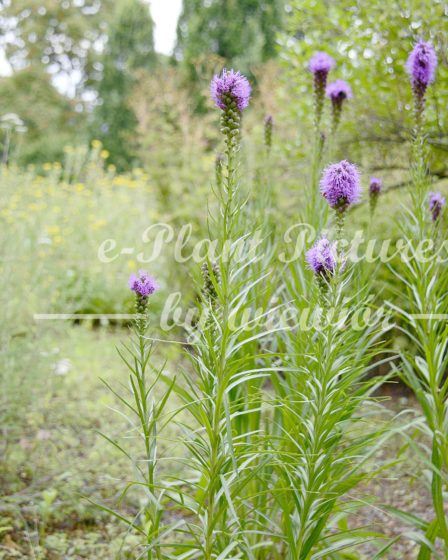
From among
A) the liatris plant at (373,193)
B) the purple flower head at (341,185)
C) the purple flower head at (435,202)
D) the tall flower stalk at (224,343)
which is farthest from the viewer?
the liatris plant at (373,193)

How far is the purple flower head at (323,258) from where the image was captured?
4.65 feet

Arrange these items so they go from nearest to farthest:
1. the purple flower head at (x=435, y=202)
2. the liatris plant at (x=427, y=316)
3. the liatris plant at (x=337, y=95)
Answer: the liatris plant at (x=427, y=316), the purple flower head at (x=435, y=202), the liatris plant at (x=337, y=95)

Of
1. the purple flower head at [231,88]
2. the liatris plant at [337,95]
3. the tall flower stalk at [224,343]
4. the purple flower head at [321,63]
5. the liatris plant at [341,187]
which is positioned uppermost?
the purple flower head at [321,63]

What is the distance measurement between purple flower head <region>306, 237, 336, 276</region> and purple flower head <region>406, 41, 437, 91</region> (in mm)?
902

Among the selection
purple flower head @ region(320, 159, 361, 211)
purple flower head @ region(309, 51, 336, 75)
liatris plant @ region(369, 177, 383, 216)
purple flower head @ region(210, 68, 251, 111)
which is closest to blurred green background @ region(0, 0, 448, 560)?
liatris plant @ region(369, 177, 383, 216)

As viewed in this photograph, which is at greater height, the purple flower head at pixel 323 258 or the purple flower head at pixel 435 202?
the purple flower head at pixel 435 202

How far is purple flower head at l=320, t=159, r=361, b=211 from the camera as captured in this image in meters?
1.48

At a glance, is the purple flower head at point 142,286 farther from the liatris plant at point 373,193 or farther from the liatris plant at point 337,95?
the liatris plant at point 337,95

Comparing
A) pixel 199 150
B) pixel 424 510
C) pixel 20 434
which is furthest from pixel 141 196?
pixel 424 510

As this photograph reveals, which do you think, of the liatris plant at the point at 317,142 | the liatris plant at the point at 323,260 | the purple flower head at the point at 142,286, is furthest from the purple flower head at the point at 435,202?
the purple flower head at the point at 142,286

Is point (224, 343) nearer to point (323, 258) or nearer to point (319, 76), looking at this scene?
point (323, 258)

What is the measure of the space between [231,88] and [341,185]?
36cm

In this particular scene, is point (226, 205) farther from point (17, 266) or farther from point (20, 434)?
point (17, 266)

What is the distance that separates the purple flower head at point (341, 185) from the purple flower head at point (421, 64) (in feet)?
2.37
